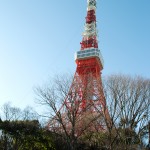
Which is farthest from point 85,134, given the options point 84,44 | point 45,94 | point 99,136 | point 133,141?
point 84,44

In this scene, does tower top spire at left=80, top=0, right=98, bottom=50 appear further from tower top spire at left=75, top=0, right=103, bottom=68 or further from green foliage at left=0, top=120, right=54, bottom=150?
green foliage at left=0, top=120, right=54, bottom=150

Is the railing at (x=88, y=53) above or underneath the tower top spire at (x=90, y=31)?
underneath

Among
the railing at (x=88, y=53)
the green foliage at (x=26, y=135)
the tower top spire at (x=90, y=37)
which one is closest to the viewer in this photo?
the green foliage at (x=26, y=135)

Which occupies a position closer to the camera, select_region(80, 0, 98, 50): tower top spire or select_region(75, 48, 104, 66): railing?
select_region(75, 48, 104, 66): railing

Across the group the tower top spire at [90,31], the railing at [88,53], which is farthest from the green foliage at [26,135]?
the tower top spire at [90,31]

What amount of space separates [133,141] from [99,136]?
8.20ft

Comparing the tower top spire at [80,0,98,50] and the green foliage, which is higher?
the tower top spire at [80,0,98,50]

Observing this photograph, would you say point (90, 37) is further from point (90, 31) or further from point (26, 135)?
point (26, 135)

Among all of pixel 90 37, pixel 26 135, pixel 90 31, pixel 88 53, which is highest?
pixel 90 31

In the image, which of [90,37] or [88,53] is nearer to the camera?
[88,53]

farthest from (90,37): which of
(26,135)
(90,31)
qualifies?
(26,135)

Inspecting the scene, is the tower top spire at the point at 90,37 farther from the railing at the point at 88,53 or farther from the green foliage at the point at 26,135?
the green foliage at the point at 26,135

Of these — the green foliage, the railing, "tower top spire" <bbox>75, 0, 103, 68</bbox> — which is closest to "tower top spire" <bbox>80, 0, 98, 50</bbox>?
"tower top spire" <bbox>75, 0, 103, 68</bbox>

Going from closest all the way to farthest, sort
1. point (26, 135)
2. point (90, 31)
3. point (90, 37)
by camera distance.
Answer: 1. point (26, 135)
2. point (90, 31)
3. point (90, 37)
